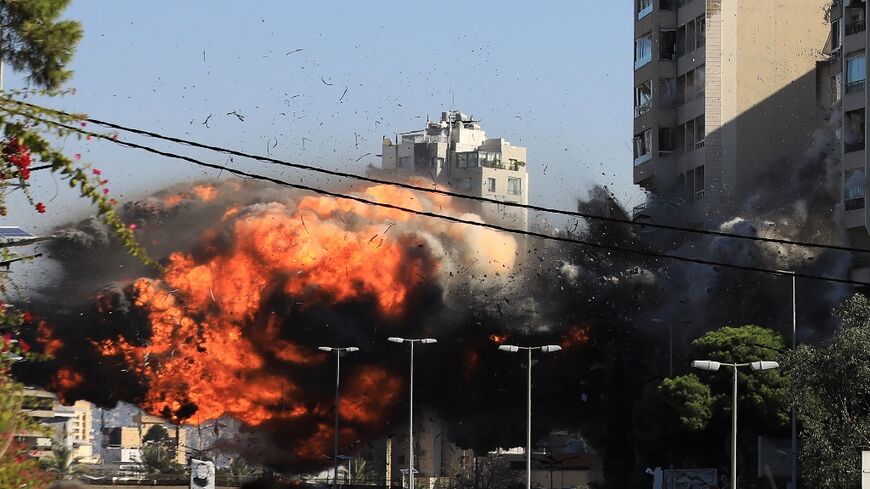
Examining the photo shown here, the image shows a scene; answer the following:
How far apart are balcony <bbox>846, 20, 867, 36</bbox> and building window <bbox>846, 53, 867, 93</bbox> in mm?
1174

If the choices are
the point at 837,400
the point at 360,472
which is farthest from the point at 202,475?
the point at 360,472

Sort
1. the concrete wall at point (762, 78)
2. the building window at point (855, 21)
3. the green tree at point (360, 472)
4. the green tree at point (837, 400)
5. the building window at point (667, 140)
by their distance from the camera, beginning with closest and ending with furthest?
1. the green tree at point (837, 400)
2. the building window at point (855, 21)
3. the concrete wall at point (762, 78)
4. the building window at point (667, 140)
5. the green tree at point (360, 472)

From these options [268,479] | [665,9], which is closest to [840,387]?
[268,479]

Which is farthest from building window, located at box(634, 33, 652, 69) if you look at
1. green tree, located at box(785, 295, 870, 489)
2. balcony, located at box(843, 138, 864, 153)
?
green tree, located at box(785, 295, 870, 489)

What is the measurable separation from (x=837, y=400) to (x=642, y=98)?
5263 cm

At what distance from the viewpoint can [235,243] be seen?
95.4 m

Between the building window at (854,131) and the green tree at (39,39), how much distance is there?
2677 inches

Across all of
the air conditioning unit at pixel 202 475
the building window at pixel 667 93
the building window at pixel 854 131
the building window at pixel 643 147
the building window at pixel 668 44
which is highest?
the building window at pixel 668 44

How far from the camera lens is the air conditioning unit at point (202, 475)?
75625 mm

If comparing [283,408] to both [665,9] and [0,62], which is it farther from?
[0,62]

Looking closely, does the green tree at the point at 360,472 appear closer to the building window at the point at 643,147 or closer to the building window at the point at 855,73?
the building window at the point at 643,147

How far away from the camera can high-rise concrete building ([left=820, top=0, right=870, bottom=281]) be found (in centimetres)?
8369

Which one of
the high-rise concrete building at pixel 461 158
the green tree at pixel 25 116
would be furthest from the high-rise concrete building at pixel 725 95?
the green tree at pixel 25 116

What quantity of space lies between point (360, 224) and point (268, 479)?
82.7 metres
